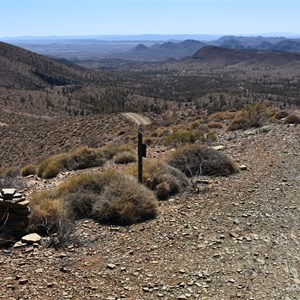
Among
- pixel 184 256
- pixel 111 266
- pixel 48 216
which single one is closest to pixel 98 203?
pixel 48 216

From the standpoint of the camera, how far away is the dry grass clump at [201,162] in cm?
1304

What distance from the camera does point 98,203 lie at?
9.86m

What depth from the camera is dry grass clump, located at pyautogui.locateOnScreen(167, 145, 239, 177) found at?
1304 centimetres

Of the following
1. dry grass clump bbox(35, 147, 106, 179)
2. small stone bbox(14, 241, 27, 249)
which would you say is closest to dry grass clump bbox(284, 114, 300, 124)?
dry grass clump bbox(35, 147, 106, 179)

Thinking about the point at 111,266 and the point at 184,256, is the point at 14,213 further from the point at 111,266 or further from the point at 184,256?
the point at 184,256

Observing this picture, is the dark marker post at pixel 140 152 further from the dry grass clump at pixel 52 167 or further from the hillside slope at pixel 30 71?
the hillside slope at pixel 30 71

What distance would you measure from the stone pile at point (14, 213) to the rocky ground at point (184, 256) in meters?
0.67

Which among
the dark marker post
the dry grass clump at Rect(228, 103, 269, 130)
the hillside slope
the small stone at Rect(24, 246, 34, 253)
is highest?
the dark marker post

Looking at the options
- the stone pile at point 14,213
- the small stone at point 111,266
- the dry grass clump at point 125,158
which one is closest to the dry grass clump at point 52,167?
the dry grass clump at point 125,158

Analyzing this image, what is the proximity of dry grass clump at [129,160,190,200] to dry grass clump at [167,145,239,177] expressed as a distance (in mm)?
859

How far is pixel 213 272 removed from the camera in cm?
740

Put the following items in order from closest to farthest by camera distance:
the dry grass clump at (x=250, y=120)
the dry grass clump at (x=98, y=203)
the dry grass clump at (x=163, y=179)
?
1. the dry grass clump at (x=98, y=203)
2. the dry grass clump at (x=163, y=179)
3. the dry grass clump at (x=250, y=120)

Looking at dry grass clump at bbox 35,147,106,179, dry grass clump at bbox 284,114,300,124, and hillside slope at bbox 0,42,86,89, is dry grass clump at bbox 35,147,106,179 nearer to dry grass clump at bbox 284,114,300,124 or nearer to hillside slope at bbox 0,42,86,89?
dry grass clump at bbox 284,114,300,124

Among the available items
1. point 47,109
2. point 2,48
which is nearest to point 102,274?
point 47,109
